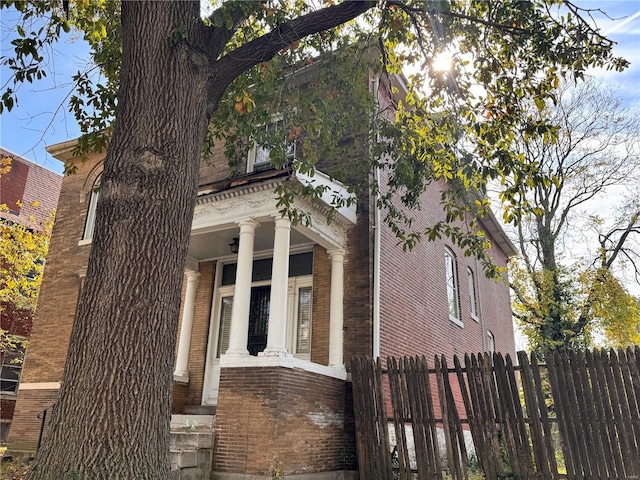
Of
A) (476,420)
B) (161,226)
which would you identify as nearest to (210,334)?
(476,420)

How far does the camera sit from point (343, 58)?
7527mm

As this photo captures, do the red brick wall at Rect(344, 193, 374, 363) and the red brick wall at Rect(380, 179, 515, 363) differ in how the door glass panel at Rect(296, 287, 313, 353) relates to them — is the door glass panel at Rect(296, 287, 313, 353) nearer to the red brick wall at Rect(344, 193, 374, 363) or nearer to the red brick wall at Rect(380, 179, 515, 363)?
the red brick wall at Rect(344, 193, 374, 363)

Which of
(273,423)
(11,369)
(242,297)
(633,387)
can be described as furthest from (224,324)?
(11,369)

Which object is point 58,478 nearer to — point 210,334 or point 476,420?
point 476,420

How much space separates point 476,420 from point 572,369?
1.55 m

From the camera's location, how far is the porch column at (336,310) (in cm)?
877

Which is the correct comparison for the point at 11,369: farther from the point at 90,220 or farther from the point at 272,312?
the point at 272,312

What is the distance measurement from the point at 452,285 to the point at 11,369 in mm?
15509

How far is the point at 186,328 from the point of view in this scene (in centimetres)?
1073

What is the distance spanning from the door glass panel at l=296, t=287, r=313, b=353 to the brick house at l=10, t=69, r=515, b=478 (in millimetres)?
22

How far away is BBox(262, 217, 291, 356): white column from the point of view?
7.61 metres

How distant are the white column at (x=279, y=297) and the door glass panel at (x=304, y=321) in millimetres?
1796

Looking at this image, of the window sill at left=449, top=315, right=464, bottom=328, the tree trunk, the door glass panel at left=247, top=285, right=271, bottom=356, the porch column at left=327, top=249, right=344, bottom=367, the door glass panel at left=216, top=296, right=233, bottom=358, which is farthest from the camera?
the window sill at left=449, top=315, right=464, bottom=328

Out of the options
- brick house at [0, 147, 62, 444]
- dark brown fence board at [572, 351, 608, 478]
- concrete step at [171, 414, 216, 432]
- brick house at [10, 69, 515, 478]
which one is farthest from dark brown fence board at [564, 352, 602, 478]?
brick house at [0, 147, 62, 444]
